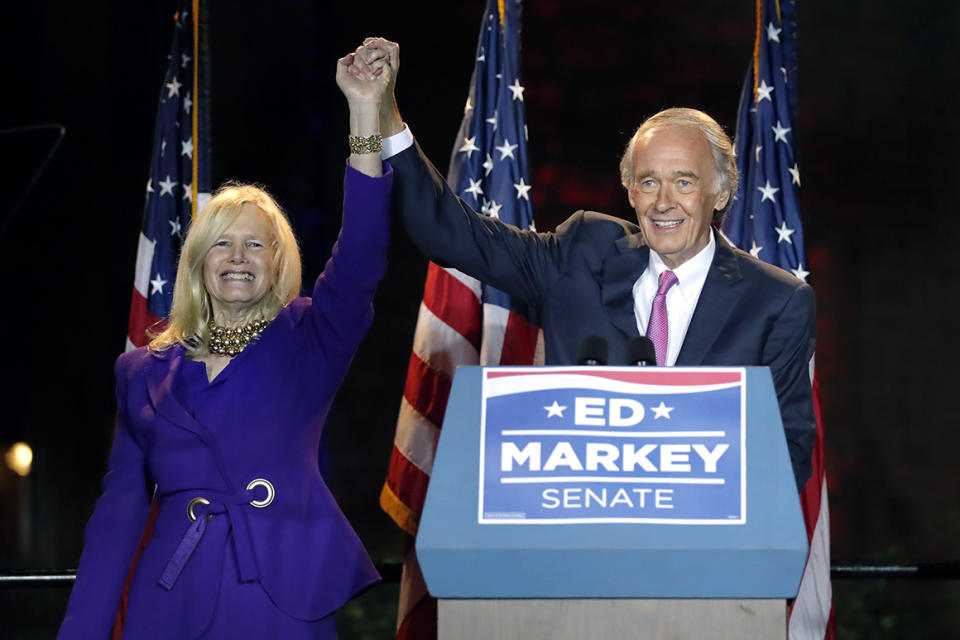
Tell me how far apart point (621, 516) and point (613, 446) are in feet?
0.26

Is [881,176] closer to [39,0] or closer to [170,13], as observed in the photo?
[170,13]

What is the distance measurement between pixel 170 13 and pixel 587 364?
343cm

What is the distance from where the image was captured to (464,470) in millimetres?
1270

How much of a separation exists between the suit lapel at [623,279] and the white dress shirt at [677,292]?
0.05 feet

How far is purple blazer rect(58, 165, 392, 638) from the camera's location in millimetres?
1809

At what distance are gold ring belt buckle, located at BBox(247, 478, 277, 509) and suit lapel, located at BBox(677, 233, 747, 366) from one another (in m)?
0.69

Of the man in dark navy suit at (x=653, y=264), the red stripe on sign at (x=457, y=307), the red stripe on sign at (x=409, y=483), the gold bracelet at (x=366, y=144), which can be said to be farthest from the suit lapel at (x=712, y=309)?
the red stripe on sign at (x=409, y=483)

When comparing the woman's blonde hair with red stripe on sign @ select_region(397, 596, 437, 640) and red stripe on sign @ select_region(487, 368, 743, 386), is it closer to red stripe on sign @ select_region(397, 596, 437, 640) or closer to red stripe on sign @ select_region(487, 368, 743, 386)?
red stripe on sign @ select_region(487, 368, 743, 386)

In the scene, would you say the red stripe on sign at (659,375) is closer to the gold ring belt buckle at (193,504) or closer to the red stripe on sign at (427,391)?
the gold ring belt buckle at (193,504)

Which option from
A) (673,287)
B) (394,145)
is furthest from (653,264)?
(394,145)

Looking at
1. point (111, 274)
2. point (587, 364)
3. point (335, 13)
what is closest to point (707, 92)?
point (335, 13)

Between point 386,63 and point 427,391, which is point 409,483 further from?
point 386,63

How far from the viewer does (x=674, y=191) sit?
204 centimetres

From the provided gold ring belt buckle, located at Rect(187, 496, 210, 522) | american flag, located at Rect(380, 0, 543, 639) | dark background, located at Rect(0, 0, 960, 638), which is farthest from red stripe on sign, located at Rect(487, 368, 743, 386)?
dark background, located at Rect(0, 0, 960, 638)
